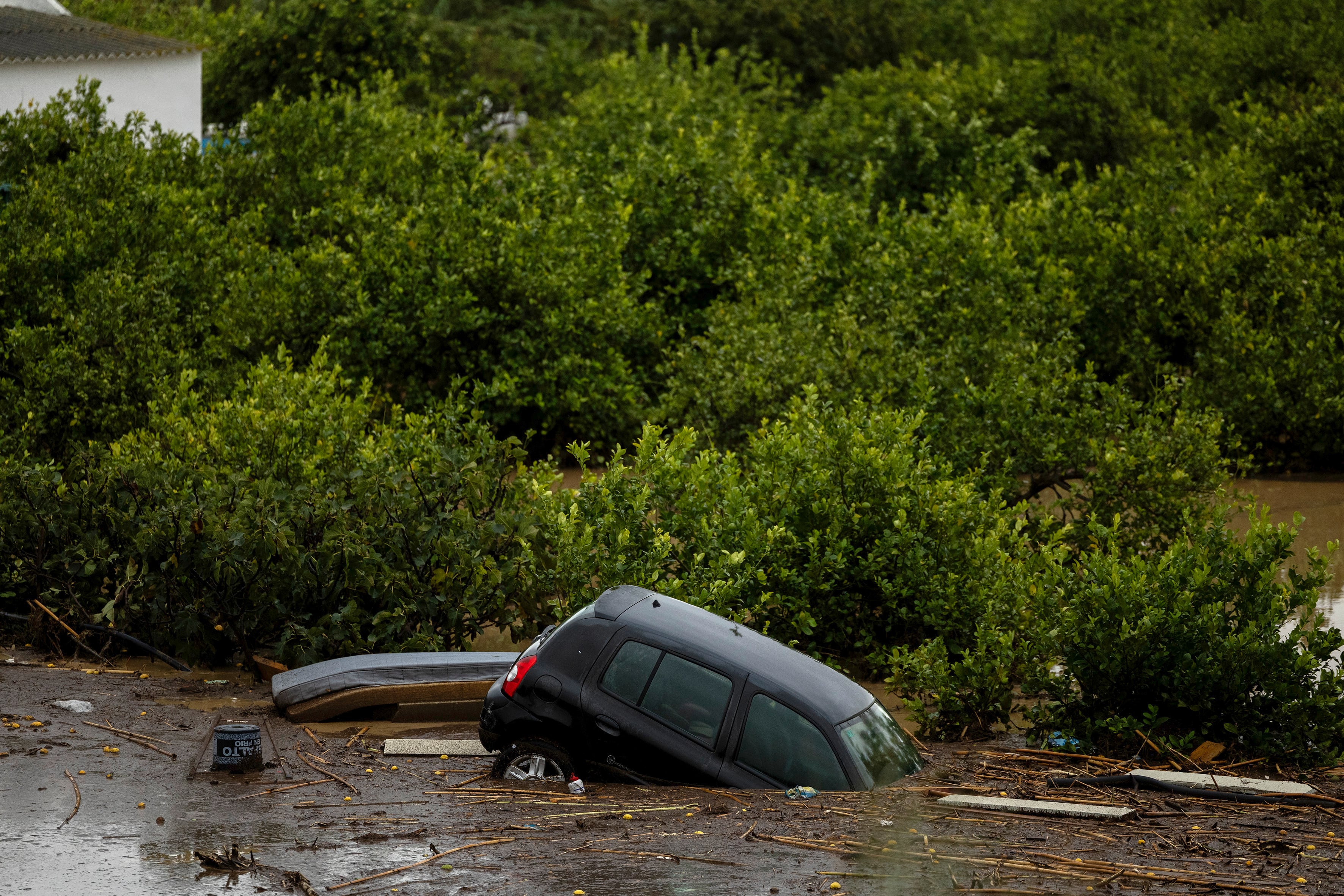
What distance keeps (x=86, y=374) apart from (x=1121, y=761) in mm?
12705

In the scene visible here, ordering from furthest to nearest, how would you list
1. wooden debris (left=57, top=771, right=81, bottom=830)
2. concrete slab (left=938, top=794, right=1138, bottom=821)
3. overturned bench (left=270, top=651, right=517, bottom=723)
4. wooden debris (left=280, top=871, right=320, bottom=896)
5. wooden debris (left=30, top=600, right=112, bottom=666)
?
wooden debris (left=30, top=600, right=112, bottom=666), overturned bench (left=270, top=651, right=517, bottom=723), concrete slab (left=938, top=794, right=1138, bottom=821), wooden debris (left=57, top=771, right=81, bottom=830), wooden debris (left=280, top=871, right=320, bottom=896)

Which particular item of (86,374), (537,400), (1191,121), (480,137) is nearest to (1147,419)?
(537,400)

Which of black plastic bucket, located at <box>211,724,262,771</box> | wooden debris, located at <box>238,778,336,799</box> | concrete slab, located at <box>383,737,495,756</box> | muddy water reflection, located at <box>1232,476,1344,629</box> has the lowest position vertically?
muddy water reflection, located at <box>1232,476,1344,629</box>

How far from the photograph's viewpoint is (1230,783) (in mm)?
8648

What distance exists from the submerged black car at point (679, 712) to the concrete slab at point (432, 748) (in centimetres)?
84

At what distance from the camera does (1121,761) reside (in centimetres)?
953

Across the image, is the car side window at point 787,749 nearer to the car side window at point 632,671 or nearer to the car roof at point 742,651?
the car roof at point 742,651

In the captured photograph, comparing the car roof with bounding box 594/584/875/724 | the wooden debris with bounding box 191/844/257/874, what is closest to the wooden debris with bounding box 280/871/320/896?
the wooden debris with bounding box 191/844/257/874

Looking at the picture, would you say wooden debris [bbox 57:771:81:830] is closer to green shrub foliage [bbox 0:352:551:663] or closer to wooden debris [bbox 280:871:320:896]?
wooden debris [bbox 280:871:320:896]

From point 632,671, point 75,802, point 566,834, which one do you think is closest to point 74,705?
point 75,802

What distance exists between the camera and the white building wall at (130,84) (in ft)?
84.9

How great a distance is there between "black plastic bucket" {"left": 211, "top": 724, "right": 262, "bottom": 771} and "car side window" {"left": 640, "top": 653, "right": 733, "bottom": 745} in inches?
94.5

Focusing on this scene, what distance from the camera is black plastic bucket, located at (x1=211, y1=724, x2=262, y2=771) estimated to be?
845 centimetres

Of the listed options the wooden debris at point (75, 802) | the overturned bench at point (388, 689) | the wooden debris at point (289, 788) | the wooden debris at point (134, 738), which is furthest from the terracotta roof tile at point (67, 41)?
the wooden debris at point (289, 788)
